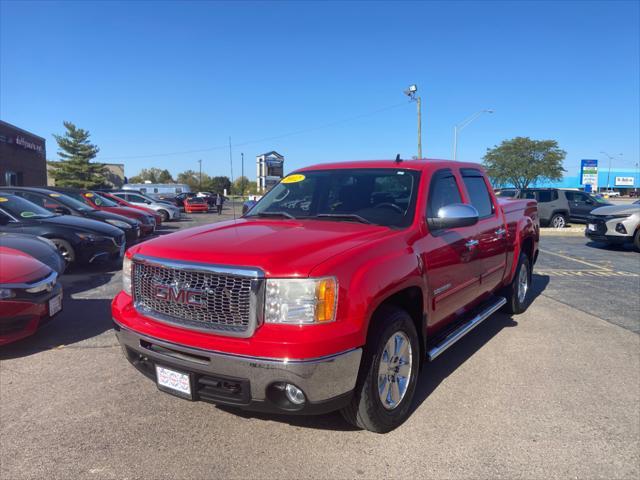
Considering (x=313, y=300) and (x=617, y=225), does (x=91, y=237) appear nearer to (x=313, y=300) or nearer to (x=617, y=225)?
(x=313, y=300)

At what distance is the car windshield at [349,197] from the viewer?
3.67 m

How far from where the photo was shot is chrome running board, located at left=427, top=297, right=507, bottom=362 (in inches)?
137

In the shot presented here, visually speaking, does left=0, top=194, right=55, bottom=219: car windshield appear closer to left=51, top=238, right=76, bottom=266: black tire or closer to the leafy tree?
left=51, top=238, right=76, bottom=266: black tire

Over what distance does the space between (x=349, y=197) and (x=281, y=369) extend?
195 centimetres

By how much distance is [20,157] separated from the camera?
111 feet

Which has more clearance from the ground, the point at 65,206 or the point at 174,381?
the point at 65,206

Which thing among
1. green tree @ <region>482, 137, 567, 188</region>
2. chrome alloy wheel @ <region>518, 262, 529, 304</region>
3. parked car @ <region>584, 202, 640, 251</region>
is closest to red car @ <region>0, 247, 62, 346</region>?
chrome alloy wheel @ <region>518, 262, 529, 304</region>

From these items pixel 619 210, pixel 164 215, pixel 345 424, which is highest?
pixel 619 210

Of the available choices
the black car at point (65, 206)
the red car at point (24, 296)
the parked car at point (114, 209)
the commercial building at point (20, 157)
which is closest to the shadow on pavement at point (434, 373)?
the red car at point (24, 296)

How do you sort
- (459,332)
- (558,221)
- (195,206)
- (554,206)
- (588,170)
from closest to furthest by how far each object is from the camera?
(459,332) → (554,206) → (558,221) → (195,206) → (588,170)

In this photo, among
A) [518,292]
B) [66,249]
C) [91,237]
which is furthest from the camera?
[91,237]

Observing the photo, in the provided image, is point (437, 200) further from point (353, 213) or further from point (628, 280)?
point (628, 280)

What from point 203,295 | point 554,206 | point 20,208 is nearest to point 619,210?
point 554,206

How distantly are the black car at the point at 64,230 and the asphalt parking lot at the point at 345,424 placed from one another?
12.4 ft
